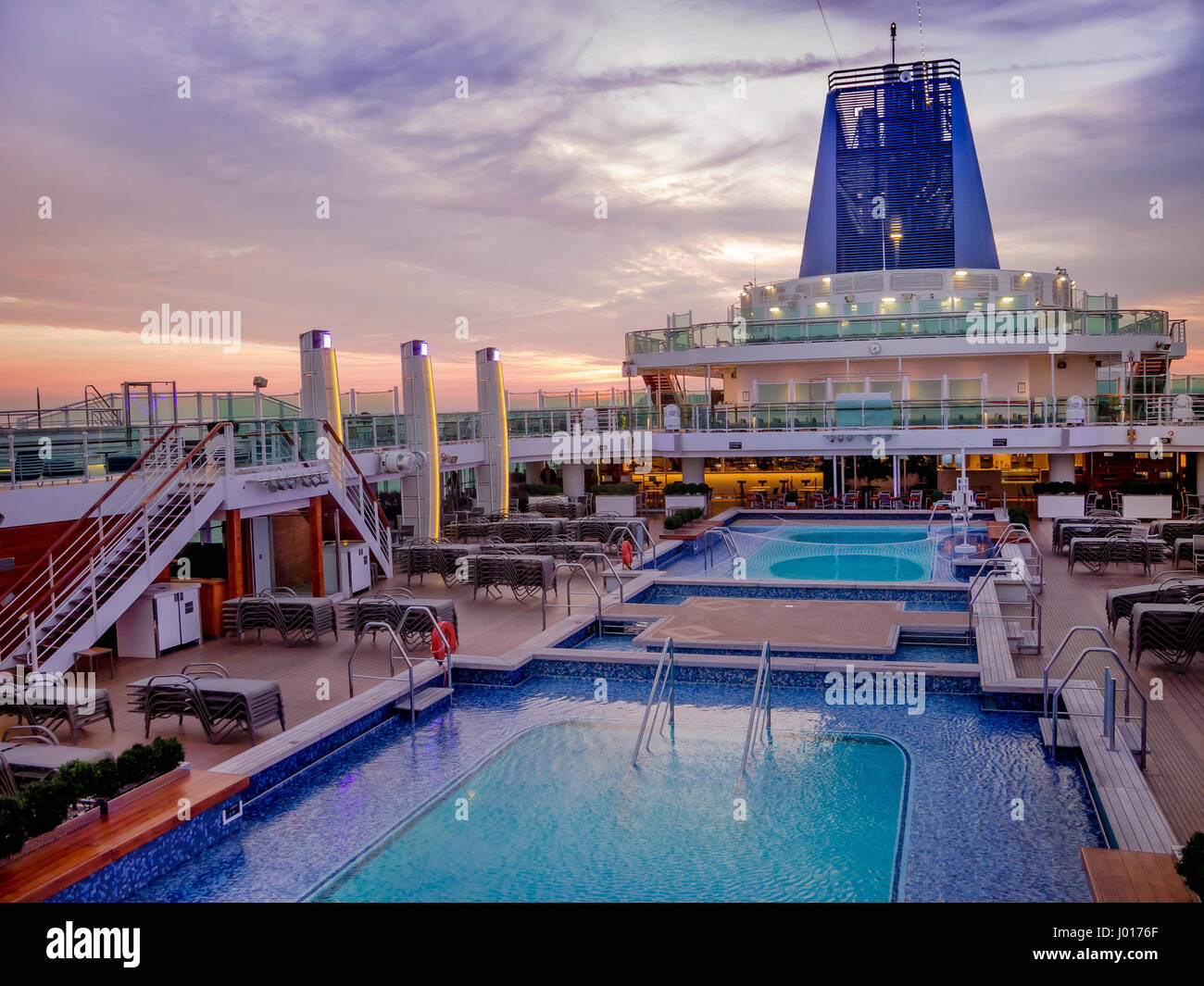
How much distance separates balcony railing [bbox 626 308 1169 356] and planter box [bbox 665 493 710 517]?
6.23 m

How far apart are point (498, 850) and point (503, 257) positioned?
70.9 feet

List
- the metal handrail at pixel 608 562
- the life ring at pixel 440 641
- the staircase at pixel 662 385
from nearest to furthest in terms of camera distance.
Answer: the life ring at pixel 440 641 → the metal handrail at pixel 608 562 → the staircase at pixel 662 385

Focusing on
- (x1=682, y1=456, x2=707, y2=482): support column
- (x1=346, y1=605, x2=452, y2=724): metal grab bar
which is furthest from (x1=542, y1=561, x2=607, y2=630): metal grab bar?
(x1=682, y1=456, x2=707, y2=482): support column

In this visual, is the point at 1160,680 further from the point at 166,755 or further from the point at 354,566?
the point at 354,566

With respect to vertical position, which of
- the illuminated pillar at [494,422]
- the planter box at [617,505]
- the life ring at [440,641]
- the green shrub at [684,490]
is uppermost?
the illuminated pillar at [494,422]

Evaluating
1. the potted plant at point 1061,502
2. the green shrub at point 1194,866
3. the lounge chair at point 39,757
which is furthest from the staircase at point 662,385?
the green shrub at point 1194,866

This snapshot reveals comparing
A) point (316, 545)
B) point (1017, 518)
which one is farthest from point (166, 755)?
point (1017, 518)

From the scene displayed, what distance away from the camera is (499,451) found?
20797 millimetres

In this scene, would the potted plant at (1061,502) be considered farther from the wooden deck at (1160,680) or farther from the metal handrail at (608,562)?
the metal handrail at (608,562)

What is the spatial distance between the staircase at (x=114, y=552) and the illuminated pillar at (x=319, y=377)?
3.32 meters

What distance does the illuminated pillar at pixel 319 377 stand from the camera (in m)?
14.6
